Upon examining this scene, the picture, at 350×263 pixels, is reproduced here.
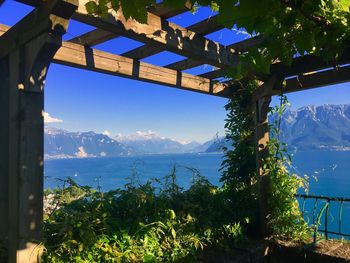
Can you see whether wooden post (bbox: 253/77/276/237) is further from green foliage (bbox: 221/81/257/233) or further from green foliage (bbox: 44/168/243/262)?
green foliage (bbox: 44/168/243/262)

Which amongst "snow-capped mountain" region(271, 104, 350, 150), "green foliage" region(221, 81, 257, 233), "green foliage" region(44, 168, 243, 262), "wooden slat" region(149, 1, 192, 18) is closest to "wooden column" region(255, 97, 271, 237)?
"green foliage" region(221, 81, 257, 233)

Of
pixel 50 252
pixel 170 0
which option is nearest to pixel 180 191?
pixel 50 252

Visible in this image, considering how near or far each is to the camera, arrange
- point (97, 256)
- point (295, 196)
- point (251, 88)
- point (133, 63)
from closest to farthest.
Result: 1. point (97, 256)
2. point (133, 63)
3. point (295, 196)
4. point (251, 88)

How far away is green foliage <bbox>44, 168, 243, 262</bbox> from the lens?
2578 mm

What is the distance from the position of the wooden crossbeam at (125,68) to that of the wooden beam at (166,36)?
85 centimetres

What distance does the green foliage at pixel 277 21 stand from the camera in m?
0.79

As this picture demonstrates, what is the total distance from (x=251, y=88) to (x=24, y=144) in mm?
3406

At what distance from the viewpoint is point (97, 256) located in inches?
105

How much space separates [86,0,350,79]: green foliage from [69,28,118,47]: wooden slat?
172 cm

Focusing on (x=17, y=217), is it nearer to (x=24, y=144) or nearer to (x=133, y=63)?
(x=24, y=144)

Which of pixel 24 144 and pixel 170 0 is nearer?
pixel 170 0

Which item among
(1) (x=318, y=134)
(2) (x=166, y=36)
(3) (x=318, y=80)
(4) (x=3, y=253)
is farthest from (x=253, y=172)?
(1) (x=318, y=134)

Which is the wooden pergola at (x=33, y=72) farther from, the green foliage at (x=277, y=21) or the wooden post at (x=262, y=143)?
the wooden post at (x=262, y=143)

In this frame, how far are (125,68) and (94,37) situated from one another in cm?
56
